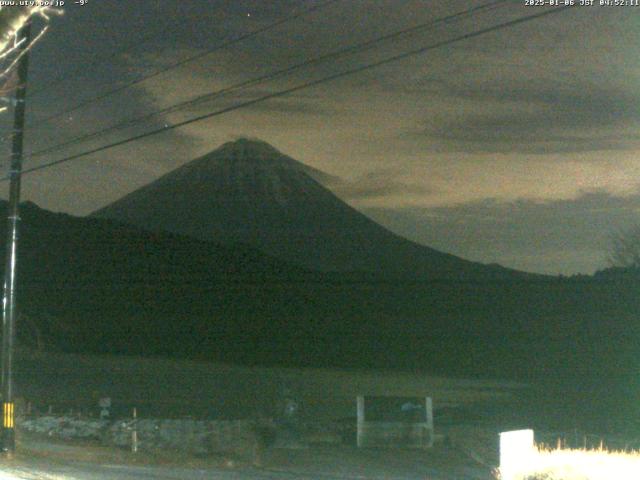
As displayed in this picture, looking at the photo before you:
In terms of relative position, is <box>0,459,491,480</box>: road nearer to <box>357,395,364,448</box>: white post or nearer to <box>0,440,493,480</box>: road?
<box>0,440,493,480</box>: road

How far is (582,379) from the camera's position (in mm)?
51406

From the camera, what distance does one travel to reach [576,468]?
12.1 meters

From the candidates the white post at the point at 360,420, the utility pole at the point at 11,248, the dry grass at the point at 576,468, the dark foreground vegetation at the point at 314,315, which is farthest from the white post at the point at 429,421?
the dark foreground vegetation at the point at 314,315

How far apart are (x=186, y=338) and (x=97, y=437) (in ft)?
153

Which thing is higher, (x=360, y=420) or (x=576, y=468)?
(x=576, y=468)

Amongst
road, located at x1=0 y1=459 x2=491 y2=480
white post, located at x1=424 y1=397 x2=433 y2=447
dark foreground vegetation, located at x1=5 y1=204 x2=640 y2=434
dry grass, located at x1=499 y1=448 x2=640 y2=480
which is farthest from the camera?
dark foreground vegetation, located at x1=5 y1=204 x2=640 y2=434

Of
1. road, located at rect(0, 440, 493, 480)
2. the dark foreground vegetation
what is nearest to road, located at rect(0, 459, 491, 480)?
road, located at rect(0, 440, 493, 480)

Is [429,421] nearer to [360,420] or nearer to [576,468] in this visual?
[360,420]

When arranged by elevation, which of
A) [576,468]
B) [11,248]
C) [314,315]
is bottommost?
[576,468]

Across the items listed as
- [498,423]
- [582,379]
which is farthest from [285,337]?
[498,423]

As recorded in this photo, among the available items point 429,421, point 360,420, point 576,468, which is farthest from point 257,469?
point 429,421

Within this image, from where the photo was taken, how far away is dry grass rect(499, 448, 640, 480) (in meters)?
11.7

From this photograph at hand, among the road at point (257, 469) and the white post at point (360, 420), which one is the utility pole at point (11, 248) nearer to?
the road at point (257, 469)

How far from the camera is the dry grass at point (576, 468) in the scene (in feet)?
38.4
